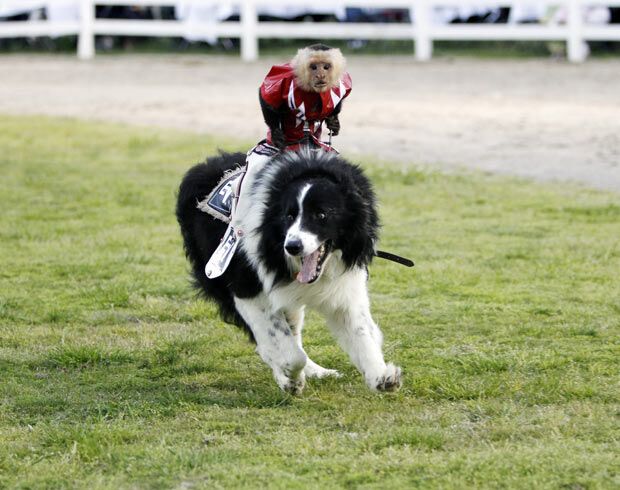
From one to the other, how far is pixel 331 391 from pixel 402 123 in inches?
422

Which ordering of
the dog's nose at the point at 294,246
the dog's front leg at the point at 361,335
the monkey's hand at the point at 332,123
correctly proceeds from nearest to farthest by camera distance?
the dog's nose at the point at 294,246
the dog's front leg at the point at 361,335
the monkey's hand at the point at 332,123

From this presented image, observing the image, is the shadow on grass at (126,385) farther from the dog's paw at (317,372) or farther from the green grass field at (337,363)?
the dog's paw at (317,372)

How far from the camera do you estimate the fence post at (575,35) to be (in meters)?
22.3

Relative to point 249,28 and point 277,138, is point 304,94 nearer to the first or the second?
point 277,138

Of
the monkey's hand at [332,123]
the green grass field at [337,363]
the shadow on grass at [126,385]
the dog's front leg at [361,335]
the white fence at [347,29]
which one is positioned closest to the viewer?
the green grass field at [337,363]

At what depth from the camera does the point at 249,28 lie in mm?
24562

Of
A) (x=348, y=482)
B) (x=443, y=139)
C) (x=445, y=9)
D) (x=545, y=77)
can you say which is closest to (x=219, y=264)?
(x=348, y=482)

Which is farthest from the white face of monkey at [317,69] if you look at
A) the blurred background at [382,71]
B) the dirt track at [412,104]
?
the blurred background at [382,71]

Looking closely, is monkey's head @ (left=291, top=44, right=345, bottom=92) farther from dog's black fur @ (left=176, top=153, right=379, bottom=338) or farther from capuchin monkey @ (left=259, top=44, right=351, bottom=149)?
dog's black fur @ (left=176, top=153, right=379, bottom=338)

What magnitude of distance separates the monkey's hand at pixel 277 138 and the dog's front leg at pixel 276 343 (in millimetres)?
832

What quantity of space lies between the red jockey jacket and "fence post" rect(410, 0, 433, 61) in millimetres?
17695

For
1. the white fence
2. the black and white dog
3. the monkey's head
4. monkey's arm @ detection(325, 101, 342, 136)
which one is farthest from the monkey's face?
the white fence

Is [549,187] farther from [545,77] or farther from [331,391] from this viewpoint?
[545,77]

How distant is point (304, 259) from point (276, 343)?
1.86 ft
